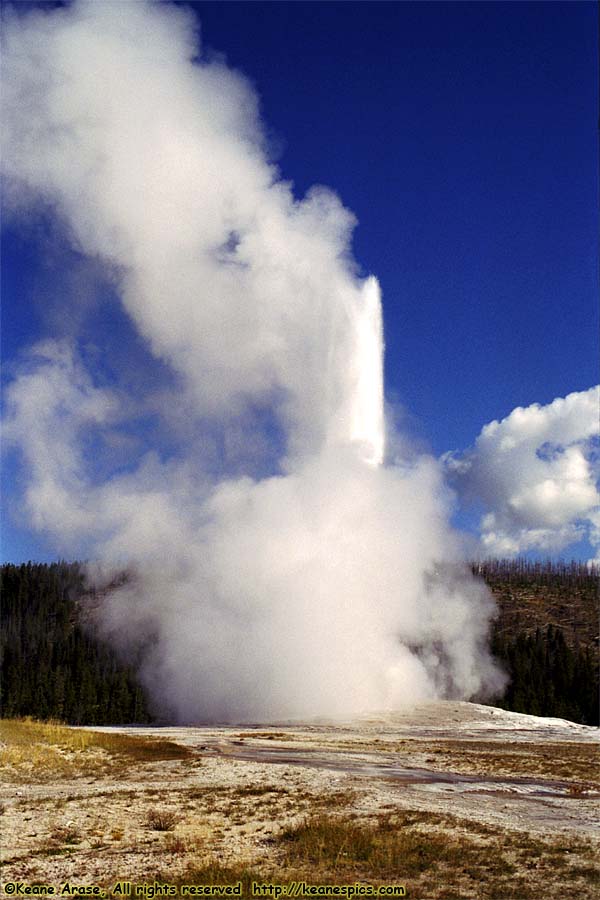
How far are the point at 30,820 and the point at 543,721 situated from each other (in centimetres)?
5322

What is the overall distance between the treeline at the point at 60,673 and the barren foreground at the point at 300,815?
214 ft

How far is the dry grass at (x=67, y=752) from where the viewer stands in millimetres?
29656

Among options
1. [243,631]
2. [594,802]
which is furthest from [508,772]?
[243,631]

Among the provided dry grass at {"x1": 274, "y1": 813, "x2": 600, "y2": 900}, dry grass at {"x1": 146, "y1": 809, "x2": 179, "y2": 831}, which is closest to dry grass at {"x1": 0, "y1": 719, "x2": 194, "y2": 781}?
dry grass at {"x1": 146, "y1": 809, "x2": 179, "y2": 831}

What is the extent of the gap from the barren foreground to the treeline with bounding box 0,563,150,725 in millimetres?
65366

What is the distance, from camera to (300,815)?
20609 mm

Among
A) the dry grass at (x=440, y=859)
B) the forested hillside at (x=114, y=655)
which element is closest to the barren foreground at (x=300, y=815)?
the dry grass at (x=440, y=859)

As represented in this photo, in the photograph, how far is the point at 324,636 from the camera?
79.4 metres

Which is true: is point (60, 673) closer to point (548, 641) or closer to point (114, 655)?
point (114, 655)

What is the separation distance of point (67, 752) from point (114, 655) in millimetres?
99662

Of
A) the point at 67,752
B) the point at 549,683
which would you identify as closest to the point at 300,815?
the point at 67,752

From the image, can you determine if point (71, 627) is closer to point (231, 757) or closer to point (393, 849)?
point (231, 757)

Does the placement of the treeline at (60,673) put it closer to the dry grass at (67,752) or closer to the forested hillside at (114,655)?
the forested hillside at (114,655)

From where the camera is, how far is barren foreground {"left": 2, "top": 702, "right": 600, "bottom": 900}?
1470 centimetres
